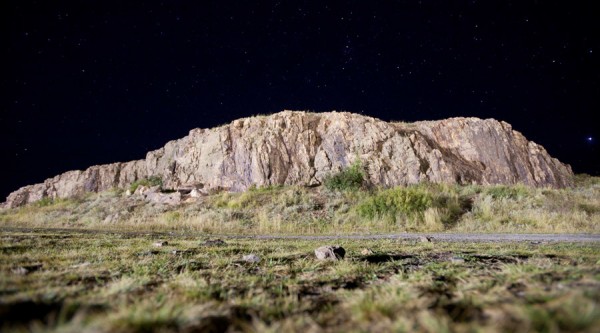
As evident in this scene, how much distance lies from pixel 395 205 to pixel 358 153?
16.6 meters

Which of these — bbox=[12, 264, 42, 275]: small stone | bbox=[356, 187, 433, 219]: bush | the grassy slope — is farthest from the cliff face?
bbox=[12, 264, 42, 275]: small stone

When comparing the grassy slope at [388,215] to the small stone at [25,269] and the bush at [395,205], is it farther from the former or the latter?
the small stone at [25,269]

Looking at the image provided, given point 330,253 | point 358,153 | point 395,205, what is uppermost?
point 358,153

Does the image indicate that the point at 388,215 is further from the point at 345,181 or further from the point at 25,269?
the point at 25,269

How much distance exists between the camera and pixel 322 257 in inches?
189

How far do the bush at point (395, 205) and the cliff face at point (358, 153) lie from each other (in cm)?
1300

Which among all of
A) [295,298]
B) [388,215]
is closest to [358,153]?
[388,215]

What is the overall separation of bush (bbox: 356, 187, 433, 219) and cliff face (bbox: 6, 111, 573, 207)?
42.6 ft

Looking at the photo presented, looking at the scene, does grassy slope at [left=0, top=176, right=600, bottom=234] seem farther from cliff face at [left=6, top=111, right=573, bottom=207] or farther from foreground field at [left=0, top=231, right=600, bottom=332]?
foreground field at [left=0, top=231, right=600, bottom=332]

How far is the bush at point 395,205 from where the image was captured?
48.2ft

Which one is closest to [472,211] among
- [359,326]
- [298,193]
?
[298,193]

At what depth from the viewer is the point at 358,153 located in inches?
1227

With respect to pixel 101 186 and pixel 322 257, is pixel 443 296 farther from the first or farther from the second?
pixel 101 186

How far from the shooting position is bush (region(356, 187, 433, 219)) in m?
14.7
